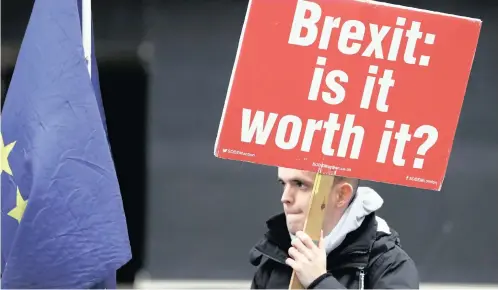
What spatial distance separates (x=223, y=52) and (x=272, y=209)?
1097mm

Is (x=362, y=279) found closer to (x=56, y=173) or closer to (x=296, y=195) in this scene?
(x=296, y=195)

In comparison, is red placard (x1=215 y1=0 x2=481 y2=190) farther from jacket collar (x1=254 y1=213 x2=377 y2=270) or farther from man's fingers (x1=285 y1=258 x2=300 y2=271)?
man's fingers (x1=285 y1=258 x2=300 y2=271)

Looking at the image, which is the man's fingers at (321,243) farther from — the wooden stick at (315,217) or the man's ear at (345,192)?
the man's ear at (345,192)

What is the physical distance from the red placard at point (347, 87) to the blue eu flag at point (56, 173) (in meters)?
0.50

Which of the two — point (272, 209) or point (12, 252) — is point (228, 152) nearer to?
point (12, 252)

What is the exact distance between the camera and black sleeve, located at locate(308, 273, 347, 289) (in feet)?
8.83

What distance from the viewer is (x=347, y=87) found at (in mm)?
2861

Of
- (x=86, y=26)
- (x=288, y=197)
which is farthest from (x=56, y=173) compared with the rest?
(x=288, y=197)

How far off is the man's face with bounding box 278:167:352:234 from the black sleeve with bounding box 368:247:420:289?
17cm

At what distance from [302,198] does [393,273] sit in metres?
0.33

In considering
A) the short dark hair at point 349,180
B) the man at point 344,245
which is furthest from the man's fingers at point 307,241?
the short dark hair at point 349,180

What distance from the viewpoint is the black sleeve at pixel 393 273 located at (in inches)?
109

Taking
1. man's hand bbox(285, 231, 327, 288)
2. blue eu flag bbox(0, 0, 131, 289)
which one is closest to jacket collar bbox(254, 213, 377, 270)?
man's hand bbox(285, 231, 327, 288)

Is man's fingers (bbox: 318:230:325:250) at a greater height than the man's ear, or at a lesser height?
lesser
